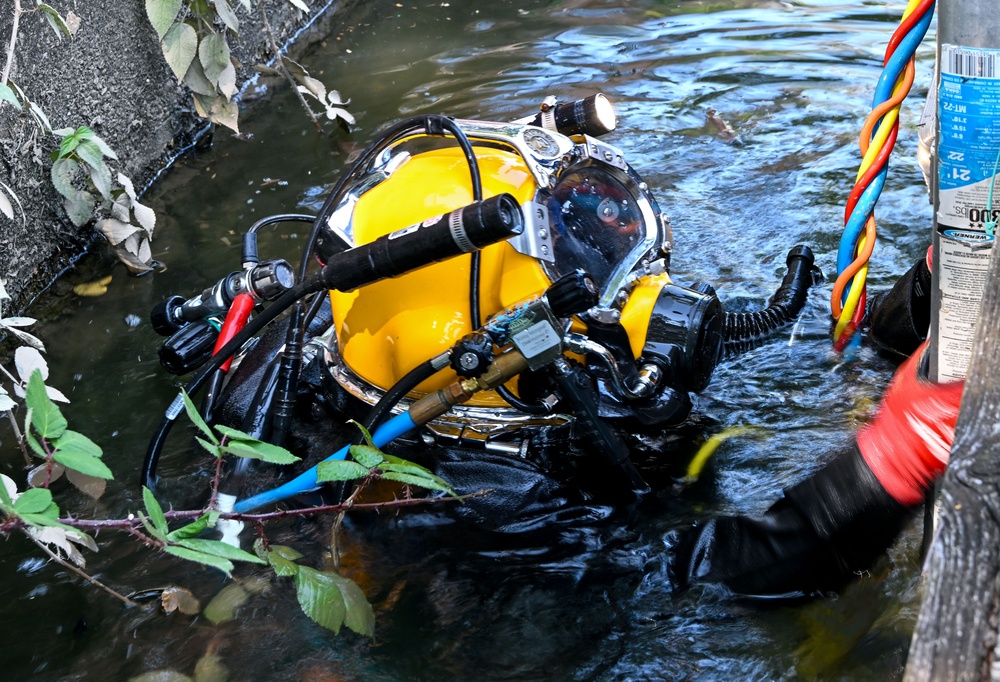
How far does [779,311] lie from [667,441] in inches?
Answer: 27.3

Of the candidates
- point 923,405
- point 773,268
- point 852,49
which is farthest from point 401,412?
point 852,49

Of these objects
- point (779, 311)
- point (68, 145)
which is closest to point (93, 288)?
Result: point (68, 145)

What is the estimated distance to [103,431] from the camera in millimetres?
3090

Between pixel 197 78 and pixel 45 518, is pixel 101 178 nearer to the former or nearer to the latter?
pixel 197 78

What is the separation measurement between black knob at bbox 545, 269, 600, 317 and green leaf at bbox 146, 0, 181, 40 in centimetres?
279

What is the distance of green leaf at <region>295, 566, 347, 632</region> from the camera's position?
6.15 ft

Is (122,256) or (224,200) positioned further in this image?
(224,200)

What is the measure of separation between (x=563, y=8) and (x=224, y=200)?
304 centimetres

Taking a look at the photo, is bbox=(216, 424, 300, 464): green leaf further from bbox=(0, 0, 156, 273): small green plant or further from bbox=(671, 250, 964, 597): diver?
bbox=(0, 0, 156, 273): small green plant

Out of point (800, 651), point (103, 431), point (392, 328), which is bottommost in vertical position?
point (800, 651)

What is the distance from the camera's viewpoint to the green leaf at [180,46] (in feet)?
13.5

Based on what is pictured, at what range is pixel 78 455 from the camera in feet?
5.59

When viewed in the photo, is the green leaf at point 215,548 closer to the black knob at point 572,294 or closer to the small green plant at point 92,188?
the black knob at point 572,294

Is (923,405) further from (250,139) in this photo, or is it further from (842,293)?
(250,139)
